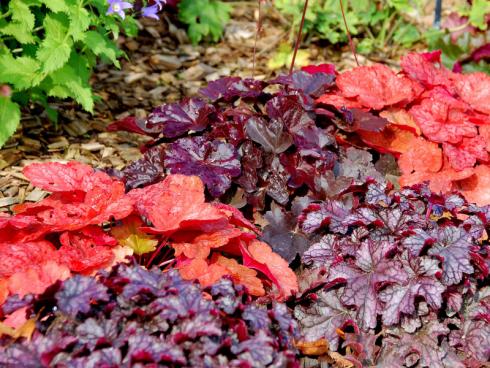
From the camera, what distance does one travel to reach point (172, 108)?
266 cm

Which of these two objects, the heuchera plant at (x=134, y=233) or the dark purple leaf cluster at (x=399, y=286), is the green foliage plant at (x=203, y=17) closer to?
the heuchera plant at (x=134, y=233)

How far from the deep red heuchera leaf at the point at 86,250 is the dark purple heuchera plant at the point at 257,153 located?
36 centimetres

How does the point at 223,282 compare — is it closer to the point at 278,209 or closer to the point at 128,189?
the point at 278,209

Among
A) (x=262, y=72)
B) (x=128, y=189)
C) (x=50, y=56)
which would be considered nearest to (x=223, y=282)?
(x=128, y=189)

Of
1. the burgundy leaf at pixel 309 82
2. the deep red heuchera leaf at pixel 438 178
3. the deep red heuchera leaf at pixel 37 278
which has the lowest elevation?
the deep red heuchera leaf at pixel 438 178

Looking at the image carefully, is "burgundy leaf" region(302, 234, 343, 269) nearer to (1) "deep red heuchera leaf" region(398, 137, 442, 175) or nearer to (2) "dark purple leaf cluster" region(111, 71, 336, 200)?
(2) "dark purple leaf cluster" region(111, 71, 336, 200)

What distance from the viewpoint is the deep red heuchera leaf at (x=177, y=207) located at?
7.10 feet

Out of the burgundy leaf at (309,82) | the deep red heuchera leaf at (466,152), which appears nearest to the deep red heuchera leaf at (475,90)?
the deep red heuchera leaf at (466,152)

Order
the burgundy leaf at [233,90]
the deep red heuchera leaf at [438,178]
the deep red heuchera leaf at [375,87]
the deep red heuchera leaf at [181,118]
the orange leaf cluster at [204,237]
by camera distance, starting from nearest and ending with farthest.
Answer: the orange leaf cluster at [204,237] → the deep red heuchera leaf at [181,118] → the burgundy leaf at [233,90] → the deep red heuchera leaf at [438,178] → the deep red heuchera leaf at [375,87]

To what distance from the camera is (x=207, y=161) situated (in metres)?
2.51

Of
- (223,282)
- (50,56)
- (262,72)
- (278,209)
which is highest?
(50,56)

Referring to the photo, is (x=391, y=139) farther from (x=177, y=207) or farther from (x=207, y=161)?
(x=177, y=207)

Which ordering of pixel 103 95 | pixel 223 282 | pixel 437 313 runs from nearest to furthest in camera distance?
pixel 223 282 < pixel 437 313 < pixel 103 95

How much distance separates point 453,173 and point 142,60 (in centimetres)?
211
